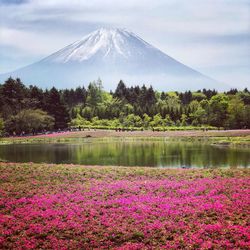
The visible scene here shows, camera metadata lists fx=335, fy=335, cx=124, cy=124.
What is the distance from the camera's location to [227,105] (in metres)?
93.7

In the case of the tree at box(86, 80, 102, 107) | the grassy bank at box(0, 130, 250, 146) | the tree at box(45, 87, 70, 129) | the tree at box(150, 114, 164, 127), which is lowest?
the grassy bank at box(0, 130, 250, 146)

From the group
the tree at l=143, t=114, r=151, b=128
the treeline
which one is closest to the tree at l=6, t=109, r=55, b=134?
the treeline

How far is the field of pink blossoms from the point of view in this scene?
11.2 m

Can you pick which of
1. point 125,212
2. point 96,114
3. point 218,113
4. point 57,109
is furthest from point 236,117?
point 125,212

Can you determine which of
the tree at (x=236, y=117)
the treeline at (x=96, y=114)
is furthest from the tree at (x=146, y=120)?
the tree at (x=236, y=117)

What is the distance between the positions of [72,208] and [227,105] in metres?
85.7

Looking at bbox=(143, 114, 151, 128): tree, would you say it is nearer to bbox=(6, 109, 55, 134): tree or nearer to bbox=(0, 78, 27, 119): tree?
bbox=(6, 109, 55, 134): tree

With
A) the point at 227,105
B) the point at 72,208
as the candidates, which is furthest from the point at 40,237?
the point at 227,105

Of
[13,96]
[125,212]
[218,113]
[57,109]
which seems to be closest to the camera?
[125,212]

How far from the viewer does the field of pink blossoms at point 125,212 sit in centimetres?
1116

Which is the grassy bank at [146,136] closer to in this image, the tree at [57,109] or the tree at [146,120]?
the tree at [57,109]

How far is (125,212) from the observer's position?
1364 centimetres

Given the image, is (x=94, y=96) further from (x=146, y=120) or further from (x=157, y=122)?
(x=157, y=122)

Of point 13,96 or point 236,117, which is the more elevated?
point 13,96
